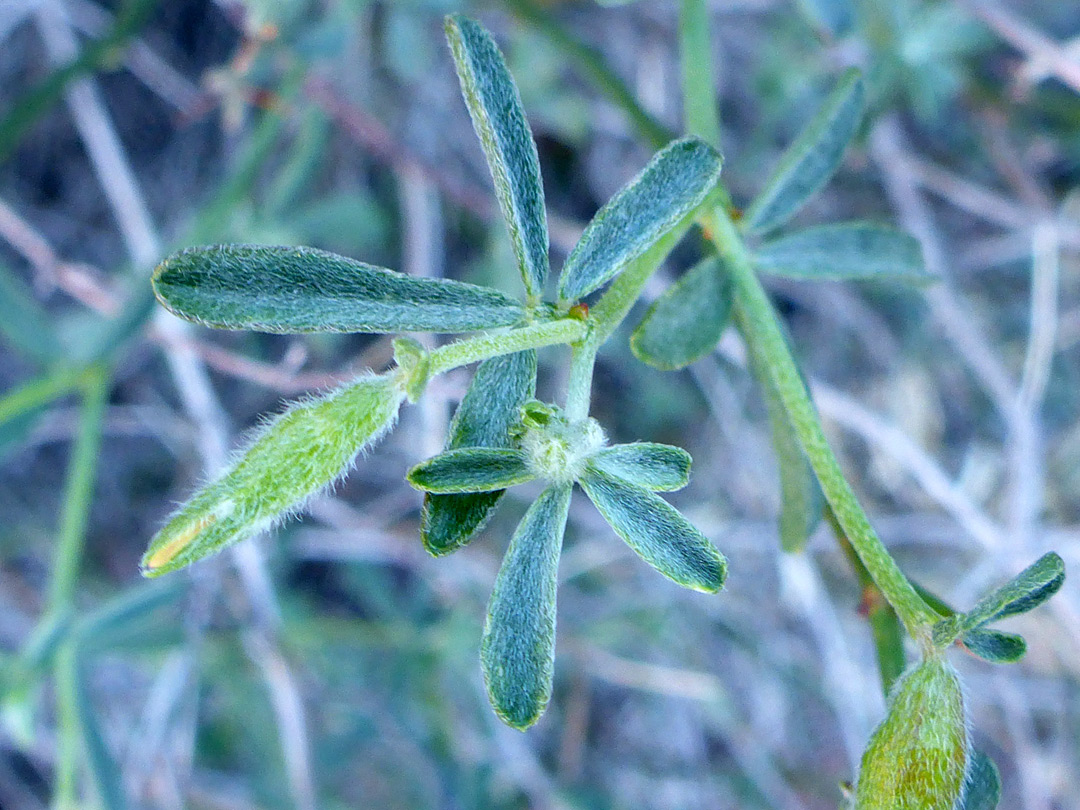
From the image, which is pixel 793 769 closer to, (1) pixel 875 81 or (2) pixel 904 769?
(1) pixel 875 81

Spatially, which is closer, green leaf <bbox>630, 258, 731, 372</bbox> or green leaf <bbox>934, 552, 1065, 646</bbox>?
green leaf <bbox>934, 552, 1065, 646</bbox>

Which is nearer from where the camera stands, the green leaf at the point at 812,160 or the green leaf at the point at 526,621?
the green leaf at the point at 526,621

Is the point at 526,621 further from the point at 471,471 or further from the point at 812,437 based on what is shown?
the point at 812,437

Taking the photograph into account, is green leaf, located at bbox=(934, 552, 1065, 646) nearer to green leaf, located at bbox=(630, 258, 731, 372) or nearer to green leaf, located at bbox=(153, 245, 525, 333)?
green leaf, located at bbox=(630, 258, 731, 372)

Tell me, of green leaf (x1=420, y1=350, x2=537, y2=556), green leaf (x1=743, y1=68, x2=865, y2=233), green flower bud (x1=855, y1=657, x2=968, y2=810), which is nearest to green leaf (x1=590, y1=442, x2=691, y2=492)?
green leaf (x1=420, y1=350, x2=537, y2=556)

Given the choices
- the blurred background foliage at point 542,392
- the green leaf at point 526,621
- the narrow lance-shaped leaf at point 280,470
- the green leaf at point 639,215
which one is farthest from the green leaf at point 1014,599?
the blurred background foliage at point 542,392

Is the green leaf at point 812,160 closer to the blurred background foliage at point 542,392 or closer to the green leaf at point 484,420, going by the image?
the green leaf at point 484,420
